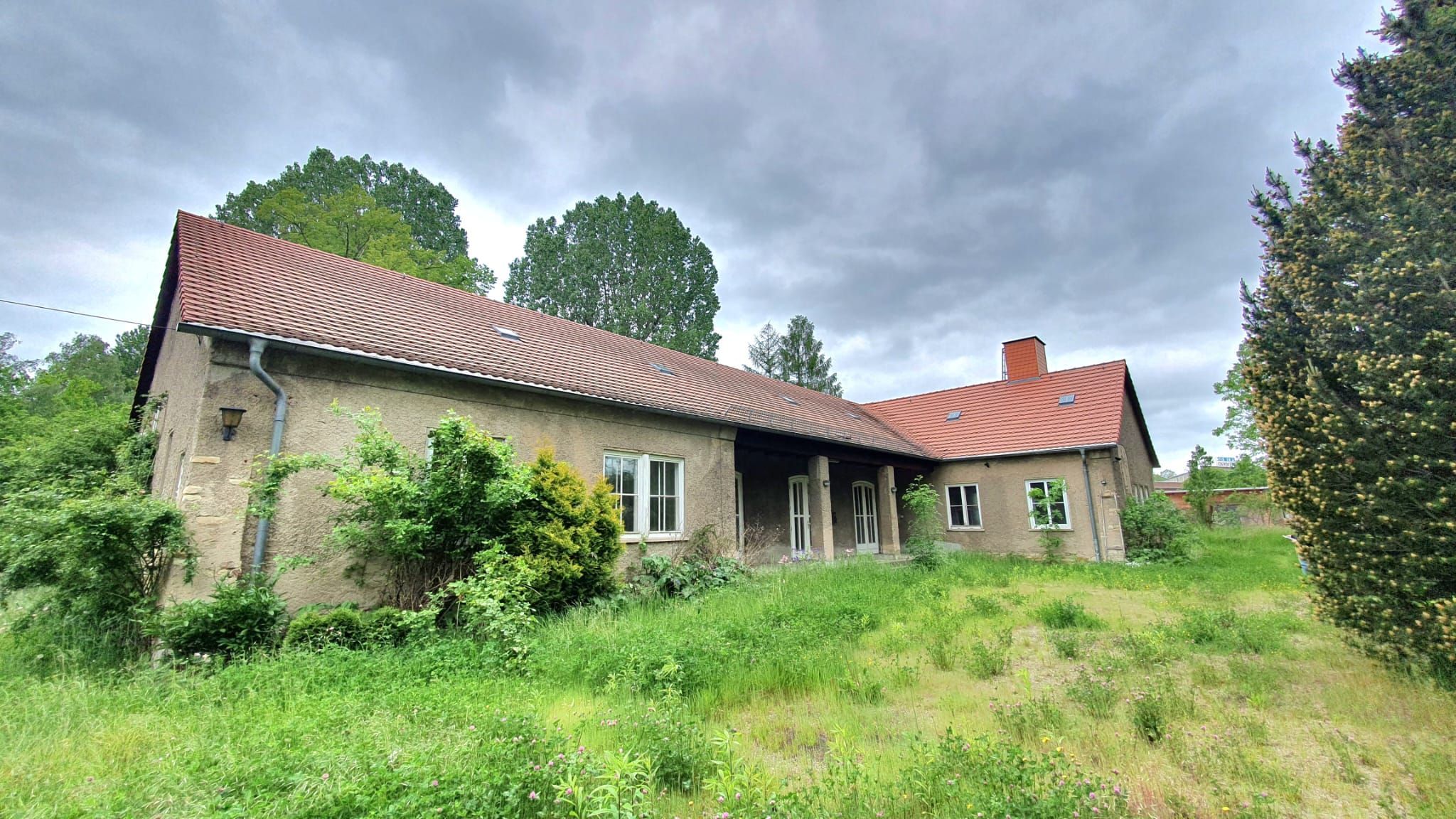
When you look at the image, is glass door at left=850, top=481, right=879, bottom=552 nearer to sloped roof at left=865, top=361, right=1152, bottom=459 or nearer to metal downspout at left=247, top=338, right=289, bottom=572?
sloped roof at left=865, top=361, right=1152, bottom=459

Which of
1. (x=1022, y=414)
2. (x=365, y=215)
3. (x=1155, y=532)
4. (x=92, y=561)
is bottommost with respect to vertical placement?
(x=1155, y=532)

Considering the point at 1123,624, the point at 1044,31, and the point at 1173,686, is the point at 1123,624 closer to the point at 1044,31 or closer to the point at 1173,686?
the point at 1173,686

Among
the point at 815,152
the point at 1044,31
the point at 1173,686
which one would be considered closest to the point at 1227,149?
the point at 1044,31

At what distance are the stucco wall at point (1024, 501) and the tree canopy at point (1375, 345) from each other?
33.5ft

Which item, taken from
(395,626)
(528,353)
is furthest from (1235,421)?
(395,626)

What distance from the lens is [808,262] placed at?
63.4 feet

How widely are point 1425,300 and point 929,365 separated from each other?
28870 mm

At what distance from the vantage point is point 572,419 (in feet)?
27.7

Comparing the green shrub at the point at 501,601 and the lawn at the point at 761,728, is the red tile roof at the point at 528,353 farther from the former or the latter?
the lawn at the point at 761,728

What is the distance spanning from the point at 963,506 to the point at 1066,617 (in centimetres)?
1019

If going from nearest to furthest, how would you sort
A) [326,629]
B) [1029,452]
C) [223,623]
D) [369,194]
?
[223,623], [326,629], [1029,452], [369,194]

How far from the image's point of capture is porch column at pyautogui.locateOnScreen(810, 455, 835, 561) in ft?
40.5

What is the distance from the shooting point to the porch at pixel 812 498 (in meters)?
12.4

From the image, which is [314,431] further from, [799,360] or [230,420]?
[799,360]
